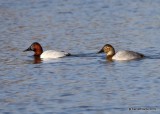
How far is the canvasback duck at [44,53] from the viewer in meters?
20.6

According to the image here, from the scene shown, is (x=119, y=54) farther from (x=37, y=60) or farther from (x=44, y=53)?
(x=37, y=60)

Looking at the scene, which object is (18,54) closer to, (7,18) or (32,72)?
(32,72)

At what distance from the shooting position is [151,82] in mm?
16797

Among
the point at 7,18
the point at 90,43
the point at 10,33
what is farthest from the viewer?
the point at 7,18

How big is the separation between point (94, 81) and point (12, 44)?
5930 millimetres

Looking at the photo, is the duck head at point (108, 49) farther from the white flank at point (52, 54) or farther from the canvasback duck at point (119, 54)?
the white flank at point (52, 54)

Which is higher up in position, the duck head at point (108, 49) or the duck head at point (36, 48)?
the duck head at point (36, 48)

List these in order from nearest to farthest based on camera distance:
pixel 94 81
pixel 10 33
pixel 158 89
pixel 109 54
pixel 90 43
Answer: pixel 158 89 → pixel 94 81 → pixel 109 54 → pixel 90 43 → pixel 10 33

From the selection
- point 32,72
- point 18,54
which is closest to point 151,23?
point 18,54

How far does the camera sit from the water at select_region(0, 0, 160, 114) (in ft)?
49.2

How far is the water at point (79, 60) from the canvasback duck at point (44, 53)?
0.15 metres

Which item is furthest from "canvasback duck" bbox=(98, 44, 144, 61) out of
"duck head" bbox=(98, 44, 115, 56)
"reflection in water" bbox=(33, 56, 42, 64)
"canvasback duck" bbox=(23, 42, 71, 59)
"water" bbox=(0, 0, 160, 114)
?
"reflection in water" bbox=(33, 56, 42, 64)

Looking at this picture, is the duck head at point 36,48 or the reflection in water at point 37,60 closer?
the reflection in water at point 37,60

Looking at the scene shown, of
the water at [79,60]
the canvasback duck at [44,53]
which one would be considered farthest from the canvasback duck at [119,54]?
the canvasback duck at [44,53]
